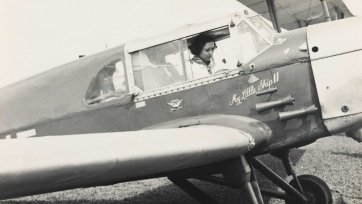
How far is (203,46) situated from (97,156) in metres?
2.61

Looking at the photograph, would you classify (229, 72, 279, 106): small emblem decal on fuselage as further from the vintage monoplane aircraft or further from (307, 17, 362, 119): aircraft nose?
Answer: (307, 17, 362, 119): aircraft nose

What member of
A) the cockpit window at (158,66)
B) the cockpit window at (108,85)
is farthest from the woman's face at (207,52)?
the cockpit window at (108,85)

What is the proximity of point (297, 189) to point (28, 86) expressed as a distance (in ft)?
13.2

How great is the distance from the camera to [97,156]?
2.15 meters

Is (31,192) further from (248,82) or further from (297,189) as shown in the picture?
(297,189)

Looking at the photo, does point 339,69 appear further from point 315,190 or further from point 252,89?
point 315,190

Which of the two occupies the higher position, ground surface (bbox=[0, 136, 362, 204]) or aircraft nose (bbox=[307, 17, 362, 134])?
aircraft nose (bbox=[307, 17, 362, 134])

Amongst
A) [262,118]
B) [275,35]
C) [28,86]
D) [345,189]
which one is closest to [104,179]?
[262,118]

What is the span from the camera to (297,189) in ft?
15.9

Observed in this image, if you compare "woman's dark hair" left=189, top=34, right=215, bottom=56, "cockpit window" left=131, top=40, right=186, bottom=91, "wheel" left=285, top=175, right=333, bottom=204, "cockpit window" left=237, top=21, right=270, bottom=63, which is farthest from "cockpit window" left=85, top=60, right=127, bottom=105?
"wheel" left=285, top=175, right=333, bottom=204

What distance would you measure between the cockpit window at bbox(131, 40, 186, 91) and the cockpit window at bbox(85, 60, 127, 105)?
0.68 feet

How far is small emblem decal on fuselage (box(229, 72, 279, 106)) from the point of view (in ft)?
13.1

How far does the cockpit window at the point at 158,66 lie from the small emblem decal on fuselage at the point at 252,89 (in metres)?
0.70

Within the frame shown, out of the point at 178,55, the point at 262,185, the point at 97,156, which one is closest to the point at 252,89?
the point at 178,55
